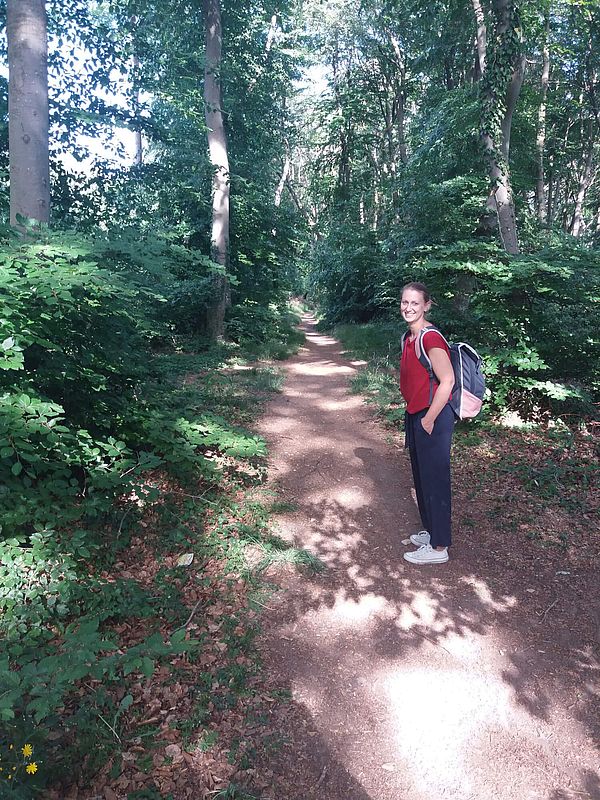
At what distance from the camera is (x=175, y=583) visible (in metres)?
3.56

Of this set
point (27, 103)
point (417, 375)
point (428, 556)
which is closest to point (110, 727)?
point (428, 556)

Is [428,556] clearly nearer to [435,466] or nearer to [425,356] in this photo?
[435,466]

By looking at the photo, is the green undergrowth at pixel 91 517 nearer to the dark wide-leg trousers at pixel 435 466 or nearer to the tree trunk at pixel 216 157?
the dark wide-leg trousers at pixel 435 466

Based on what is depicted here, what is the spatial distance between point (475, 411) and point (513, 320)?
3811mm

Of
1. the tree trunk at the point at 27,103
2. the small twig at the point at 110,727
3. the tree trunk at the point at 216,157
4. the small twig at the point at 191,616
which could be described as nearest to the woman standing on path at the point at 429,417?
the small twig at the point at 191,616

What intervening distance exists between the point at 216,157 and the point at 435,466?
1124 cm

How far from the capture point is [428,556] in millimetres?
3975

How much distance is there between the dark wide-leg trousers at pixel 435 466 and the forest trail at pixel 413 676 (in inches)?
14.7

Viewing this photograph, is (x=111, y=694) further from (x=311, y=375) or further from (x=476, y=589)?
(x=311, y=375)

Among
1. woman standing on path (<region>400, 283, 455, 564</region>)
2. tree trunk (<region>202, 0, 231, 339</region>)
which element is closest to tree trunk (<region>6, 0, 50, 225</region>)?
woman standing on path (<region>400, 283, 455, 564</region>)

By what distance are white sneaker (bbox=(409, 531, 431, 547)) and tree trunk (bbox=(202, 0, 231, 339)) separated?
342 inches

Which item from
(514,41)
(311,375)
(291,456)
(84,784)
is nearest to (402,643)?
(84,784)

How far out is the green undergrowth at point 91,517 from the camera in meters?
2.21

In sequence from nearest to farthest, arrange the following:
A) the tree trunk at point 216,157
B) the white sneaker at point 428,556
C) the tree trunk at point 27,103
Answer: the white sneaker at point 428,556 → the tree trunk at point 27,103 → the tree trunk at point 216,157
